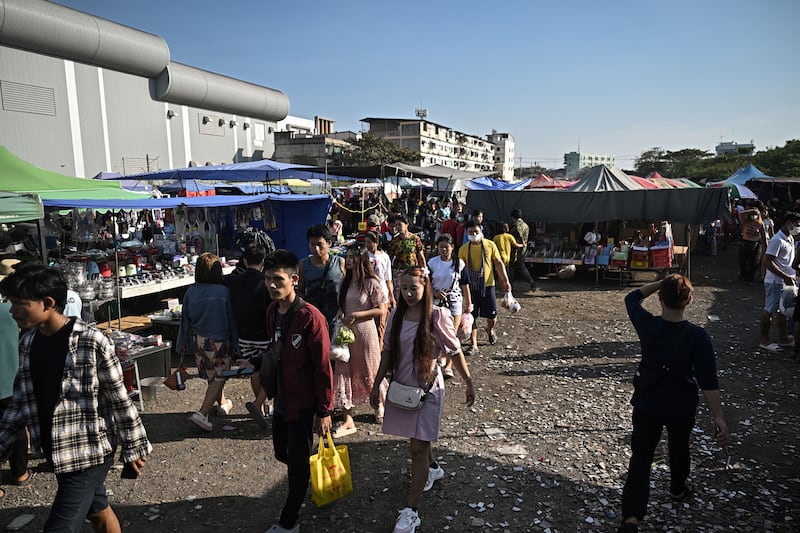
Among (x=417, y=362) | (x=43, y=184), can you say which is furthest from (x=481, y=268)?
(x=43, y=184)

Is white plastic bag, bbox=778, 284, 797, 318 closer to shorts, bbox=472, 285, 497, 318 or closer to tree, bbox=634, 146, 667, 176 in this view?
shorts, bbox=472, 285, 497, 318

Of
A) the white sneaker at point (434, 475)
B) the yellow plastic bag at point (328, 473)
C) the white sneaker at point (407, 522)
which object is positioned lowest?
the white sneaker at point (434, 475)

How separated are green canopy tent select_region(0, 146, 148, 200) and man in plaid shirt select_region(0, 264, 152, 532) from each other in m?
4.38

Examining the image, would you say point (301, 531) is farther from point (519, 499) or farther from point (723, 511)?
point (723, 511)

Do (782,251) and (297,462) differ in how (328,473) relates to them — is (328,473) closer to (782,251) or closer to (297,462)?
(297,462)

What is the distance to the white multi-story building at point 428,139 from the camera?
7600cm

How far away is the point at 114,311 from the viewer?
25.8ft

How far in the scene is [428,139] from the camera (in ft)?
259

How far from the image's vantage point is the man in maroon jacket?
309 centimetres

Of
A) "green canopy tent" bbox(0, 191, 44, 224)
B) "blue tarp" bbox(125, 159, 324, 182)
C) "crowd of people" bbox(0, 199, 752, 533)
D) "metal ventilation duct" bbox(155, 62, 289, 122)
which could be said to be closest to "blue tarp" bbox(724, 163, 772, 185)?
"blue tarp" bbox(125, 159, 324, 182)

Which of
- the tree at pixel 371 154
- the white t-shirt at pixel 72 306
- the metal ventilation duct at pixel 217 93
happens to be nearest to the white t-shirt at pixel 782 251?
the white t-shirt at pixel 72 306

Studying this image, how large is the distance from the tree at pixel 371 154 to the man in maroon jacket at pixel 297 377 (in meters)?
48.9

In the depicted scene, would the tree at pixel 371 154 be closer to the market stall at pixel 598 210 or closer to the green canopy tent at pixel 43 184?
the market stall at pixel 598 210

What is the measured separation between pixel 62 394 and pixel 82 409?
117 millimetres
